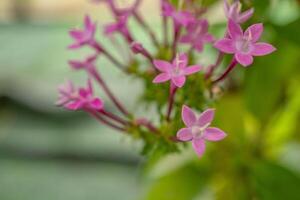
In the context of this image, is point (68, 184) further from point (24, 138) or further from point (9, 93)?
point (9, 93)

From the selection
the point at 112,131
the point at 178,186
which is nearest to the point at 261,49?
the point at 178,186

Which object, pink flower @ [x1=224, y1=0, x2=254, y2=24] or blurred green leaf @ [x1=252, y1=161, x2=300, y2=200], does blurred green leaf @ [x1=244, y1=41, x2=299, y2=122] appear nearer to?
blurred green leaf @ [x1=252, y1=161, x2=300, y2=200]

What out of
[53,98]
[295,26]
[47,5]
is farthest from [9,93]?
[295,26]

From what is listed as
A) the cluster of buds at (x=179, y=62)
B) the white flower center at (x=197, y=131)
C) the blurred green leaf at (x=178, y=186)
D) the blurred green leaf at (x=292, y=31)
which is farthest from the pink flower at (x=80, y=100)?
the blurred green leaf at (x=178, y=186)

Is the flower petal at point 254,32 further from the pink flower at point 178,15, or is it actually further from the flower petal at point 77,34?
the flower petal at point 77,34

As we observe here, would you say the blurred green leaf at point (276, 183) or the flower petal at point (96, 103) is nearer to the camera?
the flower petal at point (96, 103)

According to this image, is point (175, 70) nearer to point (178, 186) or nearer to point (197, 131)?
point (197, 131)

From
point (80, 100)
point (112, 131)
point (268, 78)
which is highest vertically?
point (112, 131)
